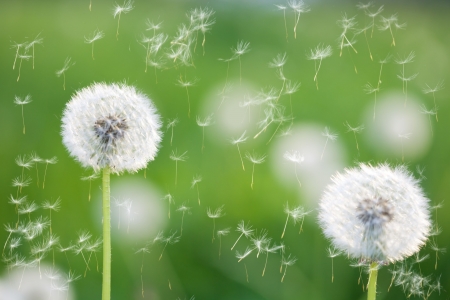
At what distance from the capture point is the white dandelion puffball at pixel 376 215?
0.80 metres

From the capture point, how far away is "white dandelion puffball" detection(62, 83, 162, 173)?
0.87 metres

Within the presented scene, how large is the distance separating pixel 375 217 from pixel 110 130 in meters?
0.45

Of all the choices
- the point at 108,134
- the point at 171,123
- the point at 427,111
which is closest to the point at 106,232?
the point at 108,134

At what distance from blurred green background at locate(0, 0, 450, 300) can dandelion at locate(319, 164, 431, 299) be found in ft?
0.49

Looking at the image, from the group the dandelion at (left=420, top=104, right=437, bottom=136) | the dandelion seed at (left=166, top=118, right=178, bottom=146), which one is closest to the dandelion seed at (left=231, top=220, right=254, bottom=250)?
the dandelion seed at (left=166, top=118, right=178, bottom=146)

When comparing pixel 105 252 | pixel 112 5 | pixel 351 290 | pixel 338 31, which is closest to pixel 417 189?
pixel 351 290

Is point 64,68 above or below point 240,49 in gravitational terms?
below

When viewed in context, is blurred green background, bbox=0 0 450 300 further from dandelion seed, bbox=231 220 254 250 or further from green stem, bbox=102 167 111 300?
green stem, bbox=102 167 111 300

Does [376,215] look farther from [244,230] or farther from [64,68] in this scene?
[64,68]

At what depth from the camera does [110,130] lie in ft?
2.86

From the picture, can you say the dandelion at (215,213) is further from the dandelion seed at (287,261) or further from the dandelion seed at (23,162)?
the dandelion seed at (23,162)

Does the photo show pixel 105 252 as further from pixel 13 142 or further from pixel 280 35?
pixel 280 35

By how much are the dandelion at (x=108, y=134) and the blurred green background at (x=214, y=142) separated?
12cm

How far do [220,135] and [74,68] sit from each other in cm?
31
